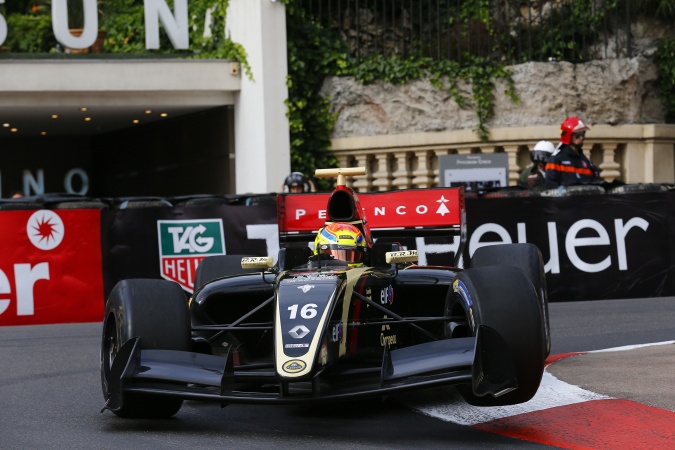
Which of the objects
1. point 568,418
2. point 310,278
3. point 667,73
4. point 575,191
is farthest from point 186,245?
point 667,73

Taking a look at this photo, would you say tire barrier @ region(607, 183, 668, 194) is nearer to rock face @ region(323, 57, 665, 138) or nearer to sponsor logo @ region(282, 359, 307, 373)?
rock face @ region(323, 57, 665, 138)

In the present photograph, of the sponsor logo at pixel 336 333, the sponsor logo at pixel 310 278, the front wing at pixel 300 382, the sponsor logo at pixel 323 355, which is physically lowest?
the front wing at pixel 300 382

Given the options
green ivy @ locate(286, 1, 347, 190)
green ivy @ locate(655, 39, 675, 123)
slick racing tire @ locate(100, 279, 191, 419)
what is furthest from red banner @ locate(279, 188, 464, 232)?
green ivy @ locate(655, 39, 675, 123)

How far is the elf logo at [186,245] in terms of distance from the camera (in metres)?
14.3

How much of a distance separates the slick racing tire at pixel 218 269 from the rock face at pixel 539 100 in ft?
36.4

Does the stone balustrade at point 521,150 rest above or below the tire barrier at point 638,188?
above

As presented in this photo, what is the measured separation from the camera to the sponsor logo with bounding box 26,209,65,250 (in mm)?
14094

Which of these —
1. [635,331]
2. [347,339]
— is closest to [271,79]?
[635,331]

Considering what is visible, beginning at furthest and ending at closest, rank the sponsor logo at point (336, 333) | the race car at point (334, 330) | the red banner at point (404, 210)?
the red banner at point (404, 210) → the sponsor logo at point (336, 333) → the race car at point (334, 330)

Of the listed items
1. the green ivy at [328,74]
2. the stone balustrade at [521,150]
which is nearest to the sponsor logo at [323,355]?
the stone balustrade at [521,150]

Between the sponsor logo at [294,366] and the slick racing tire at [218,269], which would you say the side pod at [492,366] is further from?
the slick racing tire at [218,269]

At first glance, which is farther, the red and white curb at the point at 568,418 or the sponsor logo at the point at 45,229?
the sponsor logo at the point at 45,229

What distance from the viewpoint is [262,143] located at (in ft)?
66.9

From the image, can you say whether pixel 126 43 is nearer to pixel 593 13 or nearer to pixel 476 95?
pixel 476 95
